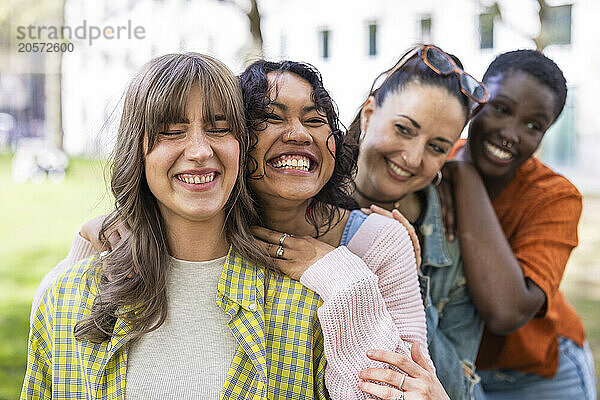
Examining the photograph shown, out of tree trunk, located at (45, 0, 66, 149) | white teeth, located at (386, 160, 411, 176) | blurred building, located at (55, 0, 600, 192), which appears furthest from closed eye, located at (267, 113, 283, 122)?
tree trunk, located at (45, 0, 66, 149)

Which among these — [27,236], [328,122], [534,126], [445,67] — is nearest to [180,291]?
[328,122]

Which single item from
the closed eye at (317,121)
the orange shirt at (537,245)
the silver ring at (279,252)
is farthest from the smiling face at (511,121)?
the silver ring at (279,252)

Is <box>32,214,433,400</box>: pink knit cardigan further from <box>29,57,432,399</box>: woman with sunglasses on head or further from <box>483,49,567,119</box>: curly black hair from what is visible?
<box>483,49,567,119</box>: curly black hair

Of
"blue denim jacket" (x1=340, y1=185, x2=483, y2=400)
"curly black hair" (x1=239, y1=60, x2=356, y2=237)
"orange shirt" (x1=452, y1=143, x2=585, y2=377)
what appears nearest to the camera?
"curly black hair" (x1=239, y1=60, x2=356, y2=237)

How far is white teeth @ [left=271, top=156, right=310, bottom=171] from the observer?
2.15 meters

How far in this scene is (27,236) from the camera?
1084cm

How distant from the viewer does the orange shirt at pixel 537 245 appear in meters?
2.85

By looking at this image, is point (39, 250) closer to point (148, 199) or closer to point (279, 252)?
point (148, 199)

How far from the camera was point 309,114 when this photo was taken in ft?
7.14

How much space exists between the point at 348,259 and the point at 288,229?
1.09 ft

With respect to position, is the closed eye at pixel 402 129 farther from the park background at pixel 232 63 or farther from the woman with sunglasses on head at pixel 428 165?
the park background at pixel 232 63

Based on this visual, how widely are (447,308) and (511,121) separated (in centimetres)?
85

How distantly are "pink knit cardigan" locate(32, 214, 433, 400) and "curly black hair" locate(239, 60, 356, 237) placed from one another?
139 millimetres

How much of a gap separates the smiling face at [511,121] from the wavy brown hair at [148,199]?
4.09ft
